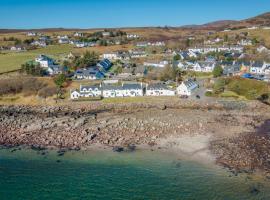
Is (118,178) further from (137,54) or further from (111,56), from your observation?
(137,54)

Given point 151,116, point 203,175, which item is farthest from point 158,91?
point 203,175

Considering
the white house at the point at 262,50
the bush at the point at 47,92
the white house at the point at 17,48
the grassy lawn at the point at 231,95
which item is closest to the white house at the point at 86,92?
the bush at the point at 47,92

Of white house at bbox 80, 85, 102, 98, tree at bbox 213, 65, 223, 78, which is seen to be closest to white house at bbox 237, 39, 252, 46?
tree at bbox 213, 65, 223, 78

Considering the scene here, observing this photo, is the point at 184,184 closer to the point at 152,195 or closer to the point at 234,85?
the point at 152,195

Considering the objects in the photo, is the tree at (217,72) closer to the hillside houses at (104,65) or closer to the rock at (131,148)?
the hillside houses at (104,65)

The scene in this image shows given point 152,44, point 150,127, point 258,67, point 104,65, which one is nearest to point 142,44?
point 152,44

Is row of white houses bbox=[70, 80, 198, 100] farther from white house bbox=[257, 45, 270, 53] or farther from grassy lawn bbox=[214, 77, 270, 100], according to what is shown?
white house bbox=[257, 45, 270, 53]
